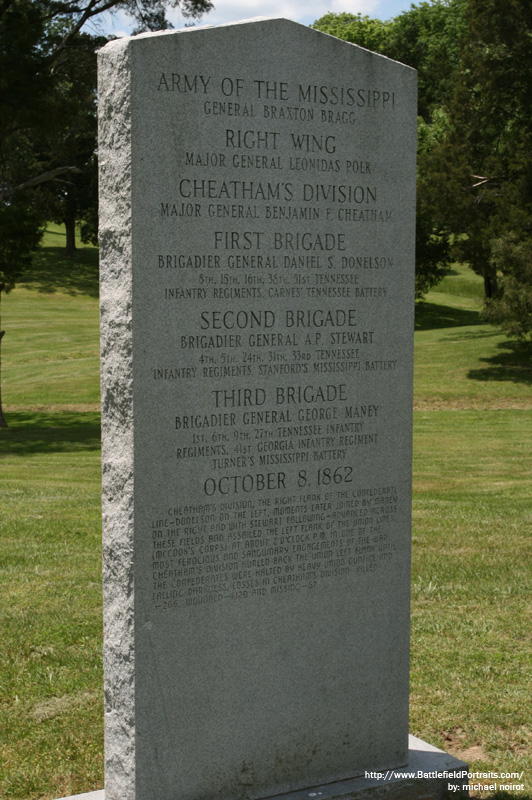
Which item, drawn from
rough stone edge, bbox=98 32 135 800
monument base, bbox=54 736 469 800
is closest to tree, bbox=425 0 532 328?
monument base, bbox=54 736 469 800

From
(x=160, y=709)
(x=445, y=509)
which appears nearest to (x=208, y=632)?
(x=160, y=709)

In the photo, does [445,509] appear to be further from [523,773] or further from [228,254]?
[228,254]

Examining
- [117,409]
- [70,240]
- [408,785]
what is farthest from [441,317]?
[117,409]

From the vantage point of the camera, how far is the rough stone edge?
3.75m

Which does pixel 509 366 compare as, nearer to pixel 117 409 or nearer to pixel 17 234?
pixel 17 234

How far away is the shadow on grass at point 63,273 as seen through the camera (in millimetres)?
54281

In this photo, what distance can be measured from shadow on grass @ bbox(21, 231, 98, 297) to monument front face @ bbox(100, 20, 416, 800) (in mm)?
48245

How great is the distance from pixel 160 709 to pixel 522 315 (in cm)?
2316

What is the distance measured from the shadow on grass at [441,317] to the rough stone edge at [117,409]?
1577 inches

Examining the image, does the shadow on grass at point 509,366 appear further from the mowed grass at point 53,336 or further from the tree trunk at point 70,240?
the tree trunk at point 70,240

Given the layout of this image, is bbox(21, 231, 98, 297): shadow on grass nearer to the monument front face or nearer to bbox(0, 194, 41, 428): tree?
bbox(0, 194, 41, 428): tree

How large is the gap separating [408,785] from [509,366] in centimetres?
2704

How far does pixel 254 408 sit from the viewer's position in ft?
13.3

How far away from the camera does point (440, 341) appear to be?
1398 inches
